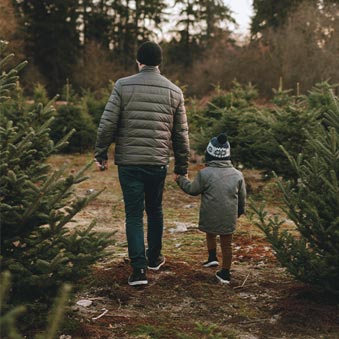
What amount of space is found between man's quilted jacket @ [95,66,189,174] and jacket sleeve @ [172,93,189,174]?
0.17 m

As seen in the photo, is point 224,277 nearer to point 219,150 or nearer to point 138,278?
point 138,278

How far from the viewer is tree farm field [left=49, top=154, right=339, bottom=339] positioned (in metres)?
3.91

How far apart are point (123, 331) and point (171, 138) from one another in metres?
2.10

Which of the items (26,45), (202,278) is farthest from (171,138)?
(26,45)

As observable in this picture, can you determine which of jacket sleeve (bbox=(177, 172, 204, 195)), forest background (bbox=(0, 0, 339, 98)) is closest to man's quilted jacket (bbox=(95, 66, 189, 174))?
jacket sleeve (bbox=(177, 172, 204, 195))

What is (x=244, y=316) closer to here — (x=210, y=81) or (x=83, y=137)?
(x=83, y=137)

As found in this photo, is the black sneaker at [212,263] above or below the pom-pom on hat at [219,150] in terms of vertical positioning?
below

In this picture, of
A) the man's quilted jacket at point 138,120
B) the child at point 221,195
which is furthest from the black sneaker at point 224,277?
the man's quilted jacket at point 138,120

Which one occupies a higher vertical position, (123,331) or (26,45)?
(26,45)

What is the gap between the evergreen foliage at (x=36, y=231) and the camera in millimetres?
3275

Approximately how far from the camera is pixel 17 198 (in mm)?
3451

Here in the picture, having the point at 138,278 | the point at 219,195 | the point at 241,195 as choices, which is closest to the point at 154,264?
the point at 138,278

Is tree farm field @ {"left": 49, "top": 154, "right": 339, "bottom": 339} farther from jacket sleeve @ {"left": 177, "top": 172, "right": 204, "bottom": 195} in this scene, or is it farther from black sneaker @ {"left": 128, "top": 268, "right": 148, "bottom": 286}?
jacket sleeve @ {"left": 177, "top": 172, "right": 204, "bottom": 195}

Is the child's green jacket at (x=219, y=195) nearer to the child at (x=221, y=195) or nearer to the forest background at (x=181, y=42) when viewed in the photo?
the child at (x=221, y=195)
